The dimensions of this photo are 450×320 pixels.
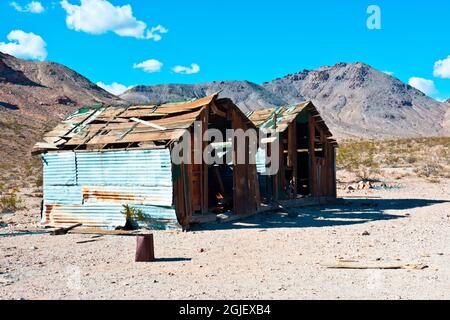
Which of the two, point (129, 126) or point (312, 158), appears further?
point (312, 158)

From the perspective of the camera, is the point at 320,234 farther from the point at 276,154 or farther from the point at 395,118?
the point at 395,118

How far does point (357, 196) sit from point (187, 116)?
11.8 meters

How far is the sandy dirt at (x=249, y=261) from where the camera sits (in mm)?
7078

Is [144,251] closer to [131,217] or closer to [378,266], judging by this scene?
[378,266]

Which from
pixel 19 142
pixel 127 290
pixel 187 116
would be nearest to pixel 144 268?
pixel 127 290

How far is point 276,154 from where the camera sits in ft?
63.0

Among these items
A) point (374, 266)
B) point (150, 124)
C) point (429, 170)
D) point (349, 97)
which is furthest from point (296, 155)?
point (349, 97)

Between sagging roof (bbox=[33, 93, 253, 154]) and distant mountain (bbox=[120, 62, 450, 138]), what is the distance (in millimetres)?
106774

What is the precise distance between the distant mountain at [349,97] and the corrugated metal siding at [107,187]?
109 m

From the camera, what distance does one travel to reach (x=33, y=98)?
79.7 m

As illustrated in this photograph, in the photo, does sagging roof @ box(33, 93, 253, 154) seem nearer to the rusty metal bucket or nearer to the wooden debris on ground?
the rusty metal bucket

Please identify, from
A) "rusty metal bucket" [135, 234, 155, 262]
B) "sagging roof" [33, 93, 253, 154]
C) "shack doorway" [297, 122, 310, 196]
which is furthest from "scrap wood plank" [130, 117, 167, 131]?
"shack doorway" [297, 122, 310, 196]

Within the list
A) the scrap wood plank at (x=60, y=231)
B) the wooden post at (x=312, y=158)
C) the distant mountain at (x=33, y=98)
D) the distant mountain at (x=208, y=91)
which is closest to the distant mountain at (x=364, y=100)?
the distant mountain at (x=208, y=91)

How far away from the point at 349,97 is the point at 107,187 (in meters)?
148
